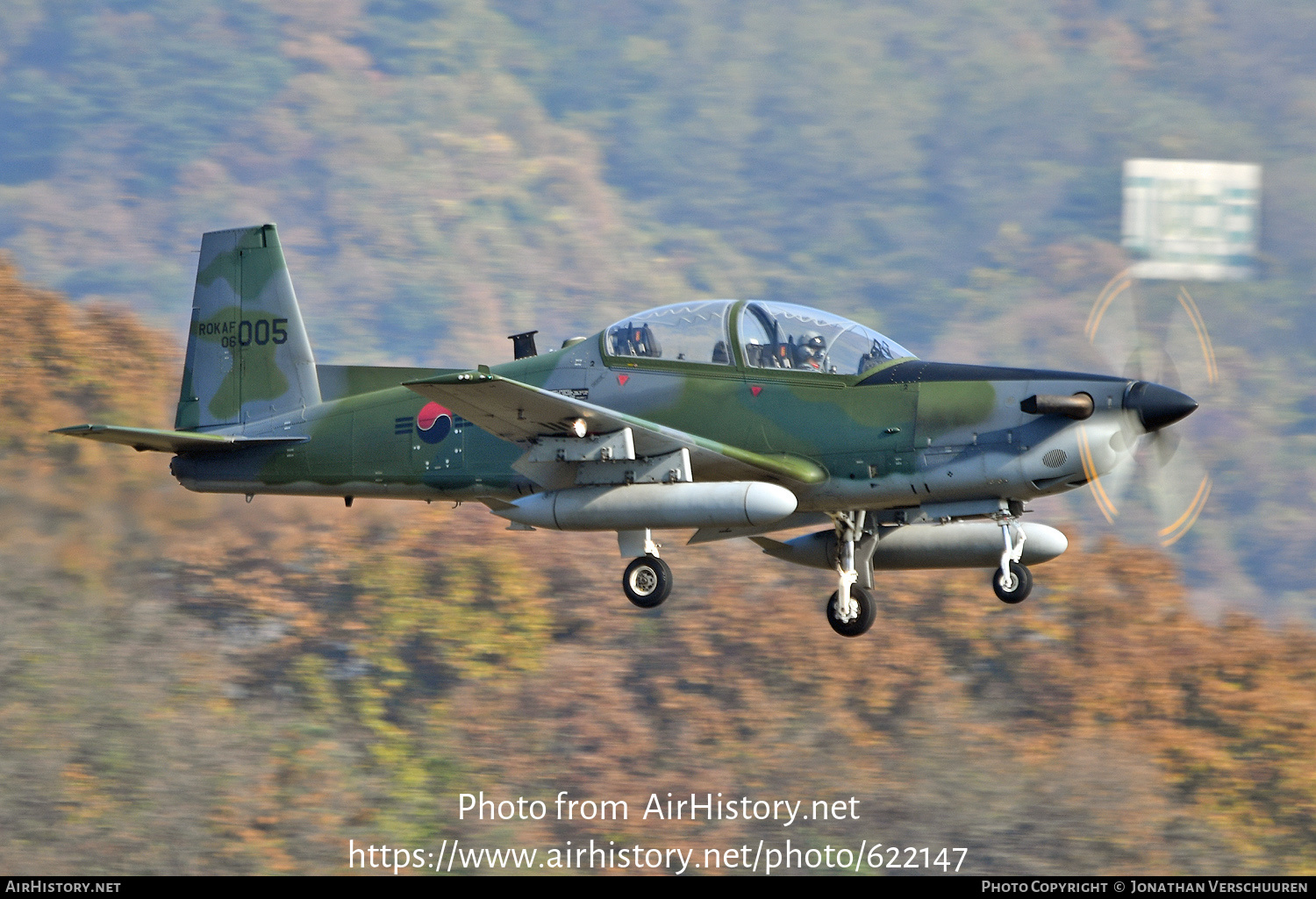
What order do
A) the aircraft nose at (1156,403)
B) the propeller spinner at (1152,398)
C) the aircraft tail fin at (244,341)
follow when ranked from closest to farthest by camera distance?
1. the aircraft nose at (1156,403)
2. the propeller spinner at (1152,398)
3. the aircraft tail fin at (244,341)

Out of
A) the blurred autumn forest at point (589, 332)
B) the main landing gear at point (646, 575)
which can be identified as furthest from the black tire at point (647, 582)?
the blurred autumn forest at point (589, 332)

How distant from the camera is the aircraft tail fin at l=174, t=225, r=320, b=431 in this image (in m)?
16.3

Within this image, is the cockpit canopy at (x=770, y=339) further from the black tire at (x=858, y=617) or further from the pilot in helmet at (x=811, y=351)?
the black tire at (x=858, y=617)

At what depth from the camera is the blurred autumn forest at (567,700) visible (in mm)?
32531

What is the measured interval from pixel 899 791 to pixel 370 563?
14.1 m

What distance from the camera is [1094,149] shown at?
86125 millimetres

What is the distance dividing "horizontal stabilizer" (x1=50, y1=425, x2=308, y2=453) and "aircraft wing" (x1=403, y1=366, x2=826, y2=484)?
10.3 ft

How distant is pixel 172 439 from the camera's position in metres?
14.9

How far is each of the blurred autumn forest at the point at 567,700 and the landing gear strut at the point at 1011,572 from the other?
20617 mm

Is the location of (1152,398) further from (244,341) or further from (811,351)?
(244,341)

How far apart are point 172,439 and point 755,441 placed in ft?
19.7

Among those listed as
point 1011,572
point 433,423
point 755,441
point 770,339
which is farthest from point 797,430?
point 433,423

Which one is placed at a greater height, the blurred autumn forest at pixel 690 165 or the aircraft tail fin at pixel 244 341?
the blurred autumn forest at pixel 690 165

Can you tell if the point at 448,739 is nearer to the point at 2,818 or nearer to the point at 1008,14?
the point at 2,818
